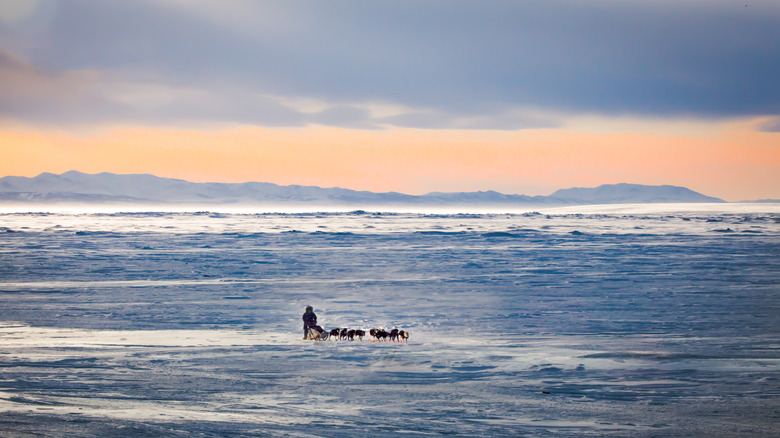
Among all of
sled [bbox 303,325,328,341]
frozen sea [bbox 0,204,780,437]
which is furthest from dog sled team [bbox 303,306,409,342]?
frozen sea [bbox 0,204,780,437]

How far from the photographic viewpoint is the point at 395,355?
863 cm

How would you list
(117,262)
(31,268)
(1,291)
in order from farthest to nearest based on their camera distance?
(117,262) < (31,268) < (1,291)

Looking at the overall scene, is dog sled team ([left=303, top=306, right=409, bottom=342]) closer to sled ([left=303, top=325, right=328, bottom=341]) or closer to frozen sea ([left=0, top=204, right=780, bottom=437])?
sled ([left=303, top=325, right=328, bottom=341])

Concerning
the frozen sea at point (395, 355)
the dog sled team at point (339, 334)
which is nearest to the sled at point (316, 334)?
the dog sled team at point (339, 334)

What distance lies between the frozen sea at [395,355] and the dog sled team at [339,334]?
6.8 inches

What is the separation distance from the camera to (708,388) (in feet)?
23.0

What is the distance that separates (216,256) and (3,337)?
15.3 metres

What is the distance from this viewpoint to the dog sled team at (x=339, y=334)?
30.8ft

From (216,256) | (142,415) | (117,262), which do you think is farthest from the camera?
(216,256)

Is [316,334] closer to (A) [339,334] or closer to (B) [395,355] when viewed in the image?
(A) [339,334]

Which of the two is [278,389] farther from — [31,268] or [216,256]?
[216,256]

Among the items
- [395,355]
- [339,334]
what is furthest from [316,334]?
[395,355]

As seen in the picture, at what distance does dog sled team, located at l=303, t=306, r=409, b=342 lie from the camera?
939 cm

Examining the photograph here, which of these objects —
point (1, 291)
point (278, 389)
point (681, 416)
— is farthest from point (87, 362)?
point (1, 291)
